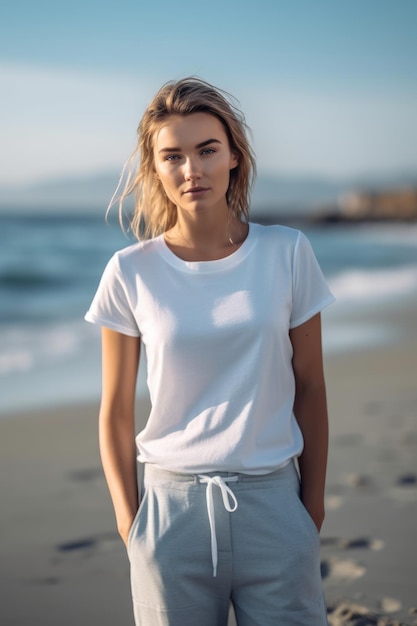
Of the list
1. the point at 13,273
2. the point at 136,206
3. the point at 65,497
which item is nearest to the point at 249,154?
the point at 136,206

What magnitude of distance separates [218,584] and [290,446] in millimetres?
365

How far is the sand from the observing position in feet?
11.0

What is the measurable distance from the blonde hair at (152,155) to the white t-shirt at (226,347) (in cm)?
24

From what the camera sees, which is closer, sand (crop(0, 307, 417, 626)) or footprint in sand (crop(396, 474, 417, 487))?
sand (crop(0, 307, 417, 626))

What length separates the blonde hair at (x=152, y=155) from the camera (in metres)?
2.15

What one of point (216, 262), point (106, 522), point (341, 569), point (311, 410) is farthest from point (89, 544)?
point (216, 262)

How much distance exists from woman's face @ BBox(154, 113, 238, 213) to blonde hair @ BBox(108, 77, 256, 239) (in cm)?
3

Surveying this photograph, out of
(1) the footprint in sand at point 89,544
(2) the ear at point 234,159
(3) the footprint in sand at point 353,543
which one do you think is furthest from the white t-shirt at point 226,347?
(1) the footprint in sand at point 89,544

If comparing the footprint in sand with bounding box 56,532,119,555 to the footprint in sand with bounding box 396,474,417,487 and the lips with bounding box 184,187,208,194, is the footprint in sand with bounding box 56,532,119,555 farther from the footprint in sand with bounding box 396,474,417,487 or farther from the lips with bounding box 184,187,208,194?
the lips with bounding box 184,187,208,194

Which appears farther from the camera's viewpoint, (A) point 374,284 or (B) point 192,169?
(A) point 374,284

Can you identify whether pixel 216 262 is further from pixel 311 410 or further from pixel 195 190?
pixel 311 410

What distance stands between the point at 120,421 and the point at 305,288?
2.03ft

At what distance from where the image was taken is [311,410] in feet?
7.37

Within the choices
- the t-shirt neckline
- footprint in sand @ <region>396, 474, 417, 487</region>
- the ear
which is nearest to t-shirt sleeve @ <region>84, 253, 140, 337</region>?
the t-shirt neckline
